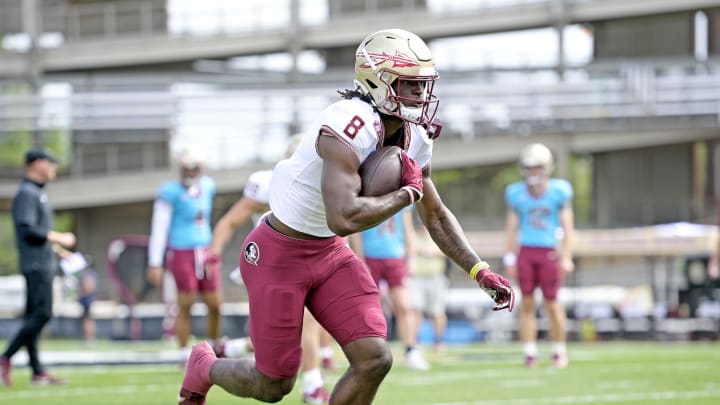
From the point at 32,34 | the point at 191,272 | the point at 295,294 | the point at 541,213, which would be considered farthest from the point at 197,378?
the point at 32,34

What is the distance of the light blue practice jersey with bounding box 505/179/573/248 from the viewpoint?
38.2ft

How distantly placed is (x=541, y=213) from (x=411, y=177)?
274 inches

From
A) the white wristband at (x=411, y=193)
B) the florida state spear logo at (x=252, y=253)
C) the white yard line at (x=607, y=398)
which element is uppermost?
the white wristband at (x=411, y=193)

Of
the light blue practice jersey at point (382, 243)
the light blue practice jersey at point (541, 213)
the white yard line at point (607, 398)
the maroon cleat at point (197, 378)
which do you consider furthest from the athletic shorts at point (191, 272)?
the maroon cleat at point (197, 378)

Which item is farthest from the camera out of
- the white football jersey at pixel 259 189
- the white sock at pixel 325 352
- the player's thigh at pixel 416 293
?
the player's thigh at pixel 416 293

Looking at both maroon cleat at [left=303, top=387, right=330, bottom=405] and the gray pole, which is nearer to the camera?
maroon cleat at [left=303, top=387, right=330, bottom=405]

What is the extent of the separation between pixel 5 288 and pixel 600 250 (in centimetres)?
Answer: 1130

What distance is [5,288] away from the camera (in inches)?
886

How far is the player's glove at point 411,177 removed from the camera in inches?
190

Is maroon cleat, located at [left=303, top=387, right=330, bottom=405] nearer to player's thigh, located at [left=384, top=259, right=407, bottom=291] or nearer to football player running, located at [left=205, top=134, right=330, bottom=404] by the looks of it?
football player running, located at [left=205, top=134, right=330, bottom=404]

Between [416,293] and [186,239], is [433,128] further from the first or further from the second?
[416,293]

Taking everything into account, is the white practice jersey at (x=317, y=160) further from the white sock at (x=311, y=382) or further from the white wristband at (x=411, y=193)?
the white sock at (x=311, y=382)

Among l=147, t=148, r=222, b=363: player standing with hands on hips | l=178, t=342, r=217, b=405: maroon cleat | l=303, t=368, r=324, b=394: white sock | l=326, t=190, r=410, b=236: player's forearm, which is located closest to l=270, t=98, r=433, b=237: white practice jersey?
l=326, t=190, r=410, b=236: player's forearm

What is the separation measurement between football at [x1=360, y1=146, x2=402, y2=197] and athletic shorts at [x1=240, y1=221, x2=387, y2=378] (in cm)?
57
